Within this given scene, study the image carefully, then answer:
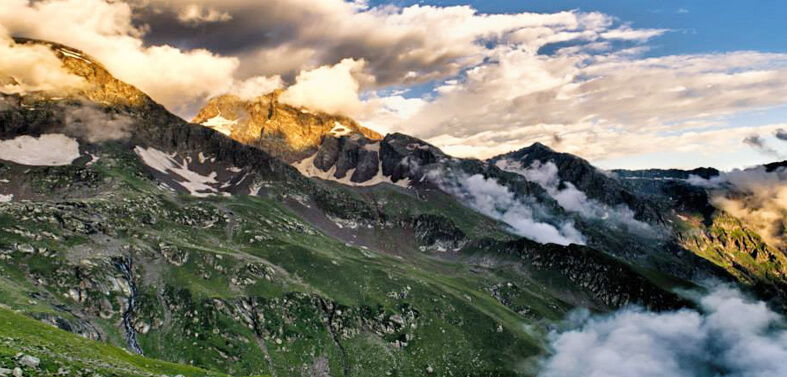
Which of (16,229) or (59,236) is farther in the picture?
(59,236)

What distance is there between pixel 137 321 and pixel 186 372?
105 m

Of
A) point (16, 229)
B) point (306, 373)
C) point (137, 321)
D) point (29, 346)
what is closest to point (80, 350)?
point (29, 346)

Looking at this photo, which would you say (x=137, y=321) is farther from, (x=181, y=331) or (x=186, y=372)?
(x=186, y=372)

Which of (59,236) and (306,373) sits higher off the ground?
(59,236)

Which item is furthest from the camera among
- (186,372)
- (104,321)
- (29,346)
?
(104,321)

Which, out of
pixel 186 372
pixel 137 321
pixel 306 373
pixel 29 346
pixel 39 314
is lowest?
pixel 306 373

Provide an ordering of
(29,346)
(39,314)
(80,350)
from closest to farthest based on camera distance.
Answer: (29,346), (80,350), (39,314)

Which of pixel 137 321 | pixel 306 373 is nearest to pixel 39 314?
pixel 137 321

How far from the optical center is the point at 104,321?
134 m

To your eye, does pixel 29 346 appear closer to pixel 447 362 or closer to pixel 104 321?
pixel 104 321

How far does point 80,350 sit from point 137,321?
107298 mm

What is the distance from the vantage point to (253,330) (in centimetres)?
16888

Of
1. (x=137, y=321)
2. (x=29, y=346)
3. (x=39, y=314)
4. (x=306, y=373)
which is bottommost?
(x=306, y=373)

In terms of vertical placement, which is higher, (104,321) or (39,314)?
(39,314)
